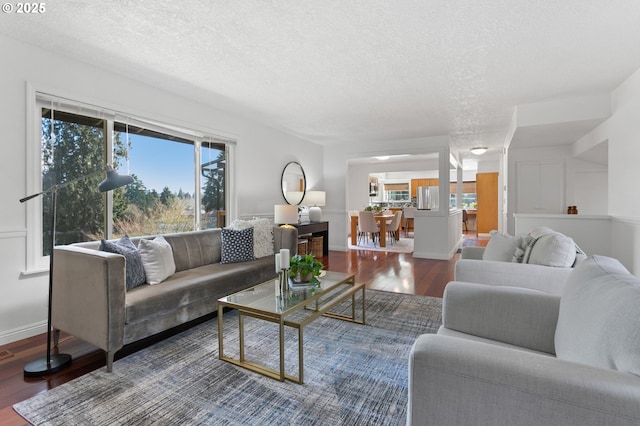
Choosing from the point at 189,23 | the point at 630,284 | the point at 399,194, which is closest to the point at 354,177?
the point at 399,194

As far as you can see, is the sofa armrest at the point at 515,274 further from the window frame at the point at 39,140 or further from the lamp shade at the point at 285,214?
the window frame at the point at 39,140

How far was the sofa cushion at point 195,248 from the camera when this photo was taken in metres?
3.18

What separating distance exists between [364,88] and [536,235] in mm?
2320

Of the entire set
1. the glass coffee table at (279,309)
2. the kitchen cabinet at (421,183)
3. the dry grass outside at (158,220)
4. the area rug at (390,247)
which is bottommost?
the area rug at (390,247)

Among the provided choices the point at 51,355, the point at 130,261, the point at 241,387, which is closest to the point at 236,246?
the point at 130,261

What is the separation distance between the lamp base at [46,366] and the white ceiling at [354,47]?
242 centimetres

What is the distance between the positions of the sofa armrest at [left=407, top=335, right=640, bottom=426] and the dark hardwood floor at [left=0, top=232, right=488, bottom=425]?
2016mm

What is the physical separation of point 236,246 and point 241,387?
6.05 feet

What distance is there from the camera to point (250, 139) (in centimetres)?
500

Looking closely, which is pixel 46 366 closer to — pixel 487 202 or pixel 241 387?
pixel 241 387

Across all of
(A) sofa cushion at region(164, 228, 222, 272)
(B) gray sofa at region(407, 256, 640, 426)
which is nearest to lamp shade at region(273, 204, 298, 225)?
(A) sofa cushion at region(164, 228, 222, 272)

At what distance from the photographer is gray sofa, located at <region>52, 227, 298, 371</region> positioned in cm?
207

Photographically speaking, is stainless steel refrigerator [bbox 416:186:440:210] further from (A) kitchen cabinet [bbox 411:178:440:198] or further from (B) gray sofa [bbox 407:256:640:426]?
(B) gray sofa [bbox 407:256:640:426]

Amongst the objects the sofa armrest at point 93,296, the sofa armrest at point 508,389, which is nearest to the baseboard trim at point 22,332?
the sofa armrest at point 93,296
